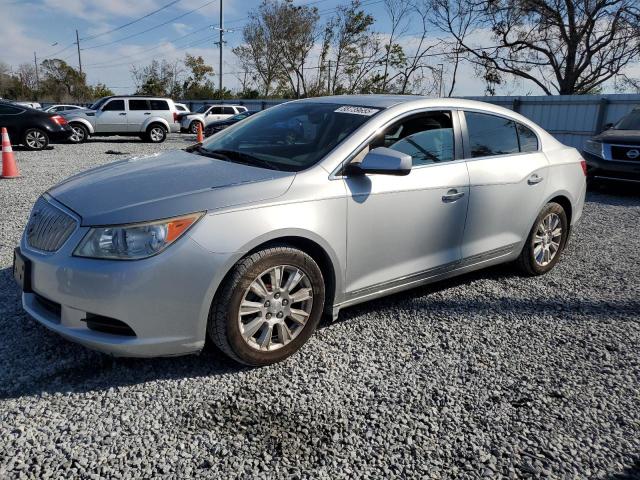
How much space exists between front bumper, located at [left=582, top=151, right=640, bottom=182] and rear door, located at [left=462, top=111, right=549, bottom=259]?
535cm

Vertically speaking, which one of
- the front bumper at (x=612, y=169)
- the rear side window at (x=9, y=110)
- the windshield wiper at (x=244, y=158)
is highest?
the rear side window at (x=9, y=110)

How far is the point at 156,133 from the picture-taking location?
18969mm

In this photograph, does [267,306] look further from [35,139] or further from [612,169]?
[35,139]

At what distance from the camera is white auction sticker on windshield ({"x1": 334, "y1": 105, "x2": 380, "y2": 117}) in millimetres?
3348

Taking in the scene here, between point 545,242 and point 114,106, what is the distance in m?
17.5

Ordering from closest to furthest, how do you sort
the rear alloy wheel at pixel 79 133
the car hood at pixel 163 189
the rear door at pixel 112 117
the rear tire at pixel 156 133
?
the car hood at pixel 163 189 → the rear alloy wheel at pixel 79 133 → the rear door at pixel 112 117 → the rear tire at pixel 156 133

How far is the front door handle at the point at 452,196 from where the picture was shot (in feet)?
11.3

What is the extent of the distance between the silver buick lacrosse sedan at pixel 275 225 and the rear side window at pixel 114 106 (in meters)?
16.2

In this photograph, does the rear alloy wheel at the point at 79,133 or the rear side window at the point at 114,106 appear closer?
the rear alloy wheel at the point at 79,133

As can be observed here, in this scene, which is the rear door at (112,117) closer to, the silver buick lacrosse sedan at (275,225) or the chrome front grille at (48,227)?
the silver buick lacrosse sedan at (275,225)

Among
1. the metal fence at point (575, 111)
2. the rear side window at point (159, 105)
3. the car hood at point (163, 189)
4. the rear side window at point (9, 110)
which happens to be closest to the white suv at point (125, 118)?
the rear side window at point (159, 105)

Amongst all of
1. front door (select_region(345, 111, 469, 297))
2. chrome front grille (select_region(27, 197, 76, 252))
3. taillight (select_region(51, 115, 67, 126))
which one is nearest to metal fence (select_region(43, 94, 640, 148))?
front door (select_region(345, 111, 469, 297))

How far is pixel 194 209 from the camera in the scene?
2520 millimetres

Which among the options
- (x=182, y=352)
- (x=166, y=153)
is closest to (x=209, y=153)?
(x=166, y=153)
